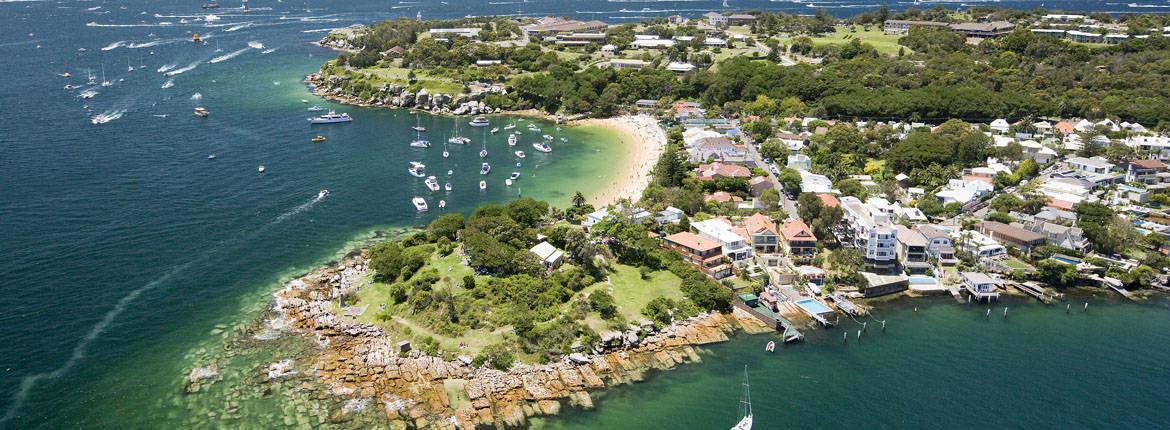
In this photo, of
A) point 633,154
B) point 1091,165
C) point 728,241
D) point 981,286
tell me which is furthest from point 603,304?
point 1091,165

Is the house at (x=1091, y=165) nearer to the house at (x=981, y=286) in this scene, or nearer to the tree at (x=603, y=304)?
the house at (x=981, y=286)

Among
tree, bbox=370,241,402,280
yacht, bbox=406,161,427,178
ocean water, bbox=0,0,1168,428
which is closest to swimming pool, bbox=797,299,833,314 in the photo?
ocean water, bbox=0,0,1168,428

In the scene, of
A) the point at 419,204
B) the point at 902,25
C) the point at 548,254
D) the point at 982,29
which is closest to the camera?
the point at 548,254

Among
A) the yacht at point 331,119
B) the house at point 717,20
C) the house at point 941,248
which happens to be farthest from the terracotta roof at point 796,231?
the house at point 717,20

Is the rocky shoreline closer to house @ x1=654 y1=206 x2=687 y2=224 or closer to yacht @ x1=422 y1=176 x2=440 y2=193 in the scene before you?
house @ x1=654 y1=206 x2=687 y2=224

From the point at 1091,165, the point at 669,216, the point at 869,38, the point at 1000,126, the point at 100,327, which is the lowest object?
the point at 100,327

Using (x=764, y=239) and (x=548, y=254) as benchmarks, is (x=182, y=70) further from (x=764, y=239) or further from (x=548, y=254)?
(x=764, y=239)

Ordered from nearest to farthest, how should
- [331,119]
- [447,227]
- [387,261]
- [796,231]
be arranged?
1. [387,261]
2. [796,231]
3. [447,227]
4. [331,119]
